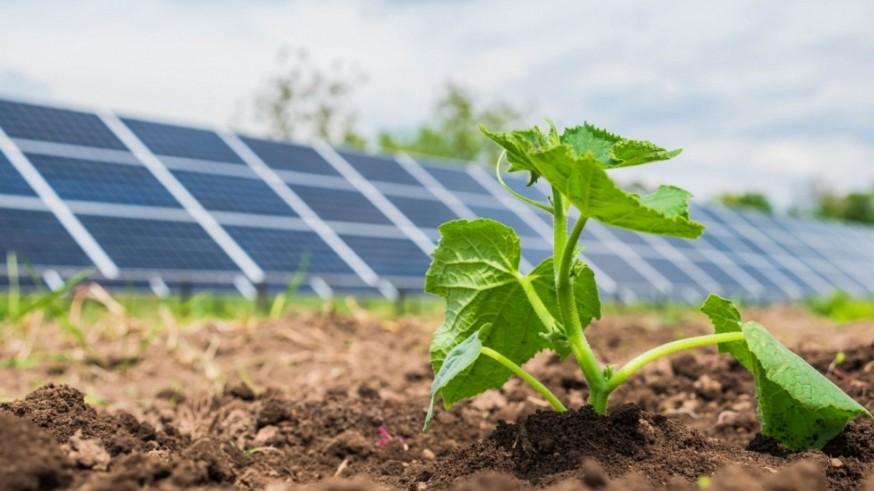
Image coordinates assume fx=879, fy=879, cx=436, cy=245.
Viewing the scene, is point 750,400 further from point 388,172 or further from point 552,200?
point 388,172

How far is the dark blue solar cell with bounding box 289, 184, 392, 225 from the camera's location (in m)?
11.3

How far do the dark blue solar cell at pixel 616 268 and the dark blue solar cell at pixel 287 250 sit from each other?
4.80m

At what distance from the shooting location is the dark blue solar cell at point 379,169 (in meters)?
13.4

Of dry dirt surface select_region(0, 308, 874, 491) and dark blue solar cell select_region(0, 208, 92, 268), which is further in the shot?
dark blue solar cell select_region(0, 208, 92, 268)

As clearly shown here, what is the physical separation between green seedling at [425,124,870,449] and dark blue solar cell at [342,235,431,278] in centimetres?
786

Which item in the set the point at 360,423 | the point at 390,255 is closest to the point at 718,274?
the point at 390,255

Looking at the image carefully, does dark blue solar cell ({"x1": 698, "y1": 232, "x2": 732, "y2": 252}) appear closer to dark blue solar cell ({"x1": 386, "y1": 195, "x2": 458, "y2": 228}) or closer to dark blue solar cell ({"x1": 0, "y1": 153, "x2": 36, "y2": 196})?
dark blue solar cell ({"x1": 386, "y1": 195, "x2": 458, "y2": 228})

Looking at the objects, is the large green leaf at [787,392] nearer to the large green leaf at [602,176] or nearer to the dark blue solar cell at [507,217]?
the large green leaf at [602,176]

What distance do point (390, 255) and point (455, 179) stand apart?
4.27 metres

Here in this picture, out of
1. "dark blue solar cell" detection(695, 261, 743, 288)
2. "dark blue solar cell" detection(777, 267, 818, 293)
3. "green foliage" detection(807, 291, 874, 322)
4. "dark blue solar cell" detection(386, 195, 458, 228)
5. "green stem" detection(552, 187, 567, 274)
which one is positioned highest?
"green stem" detection(552, 187, 567, 274)

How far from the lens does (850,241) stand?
26.3m

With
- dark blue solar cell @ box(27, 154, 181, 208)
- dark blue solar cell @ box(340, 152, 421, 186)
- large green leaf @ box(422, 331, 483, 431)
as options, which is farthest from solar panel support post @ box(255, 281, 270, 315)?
large green leaf @ box(422, 331, 483, 431)

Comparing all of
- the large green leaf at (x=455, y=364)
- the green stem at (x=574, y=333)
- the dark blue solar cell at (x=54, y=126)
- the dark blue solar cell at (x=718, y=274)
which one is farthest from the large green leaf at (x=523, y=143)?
the dark blue solar cell at (x=718, y=274)

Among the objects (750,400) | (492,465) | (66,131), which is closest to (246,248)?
(66,131)
